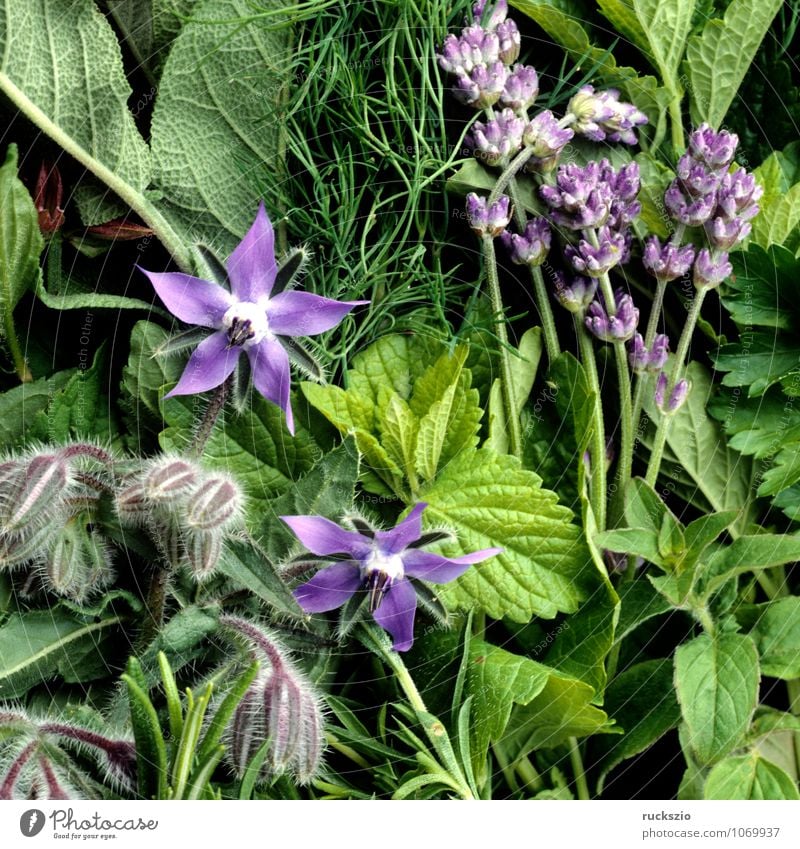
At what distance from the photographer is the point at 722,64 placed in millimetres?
594

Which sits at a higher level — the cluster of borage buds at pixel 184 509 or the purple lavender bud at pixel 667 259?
the purple lavender bud at pixel 667 259

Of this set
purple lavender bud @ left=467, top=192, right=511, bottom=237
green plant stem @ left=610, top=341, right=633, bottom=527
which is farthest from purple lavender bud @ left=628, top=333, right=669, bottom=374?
purple lavender bud @ left=467, top=192, right=511, bottom=237

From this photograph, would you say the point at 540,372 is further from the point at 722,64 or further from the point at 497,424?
the point at 722,64

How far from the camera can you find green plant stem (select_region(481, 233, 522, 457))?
56 cm

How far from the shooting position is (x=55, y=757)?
→ 485 millimetres

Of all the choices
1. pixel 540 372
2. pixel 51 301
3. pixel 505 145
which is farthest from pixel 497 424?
pixel 51 301

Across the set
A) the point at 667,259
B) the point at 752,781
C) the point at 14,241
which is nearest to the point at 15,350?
the point at 14,241

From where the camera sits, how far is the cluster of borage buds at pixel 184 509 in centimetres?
47

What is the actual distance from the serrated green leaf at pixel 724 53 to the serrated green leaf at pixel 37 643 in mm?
480

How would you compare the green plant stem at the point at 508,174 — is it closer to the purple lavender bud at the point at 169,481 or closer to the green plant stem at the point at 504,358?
the green plant stem at the point at 504,358

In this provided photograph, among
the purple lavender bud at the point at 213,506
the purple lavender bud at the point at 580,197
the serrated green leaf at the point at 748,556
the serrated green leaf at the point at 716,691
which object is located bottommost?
the serrated green leaf at the point at 716,691

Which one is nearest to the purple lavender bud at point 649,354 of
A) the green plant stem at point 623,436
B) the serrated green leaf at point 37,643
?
the green plant stem at point 623,436

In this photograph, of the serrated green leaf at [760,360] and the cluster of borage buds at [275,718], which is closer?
the cluster of borage buds at [275,718]

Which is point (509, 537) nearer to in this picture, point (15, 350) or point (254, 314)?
point (254, 314)
